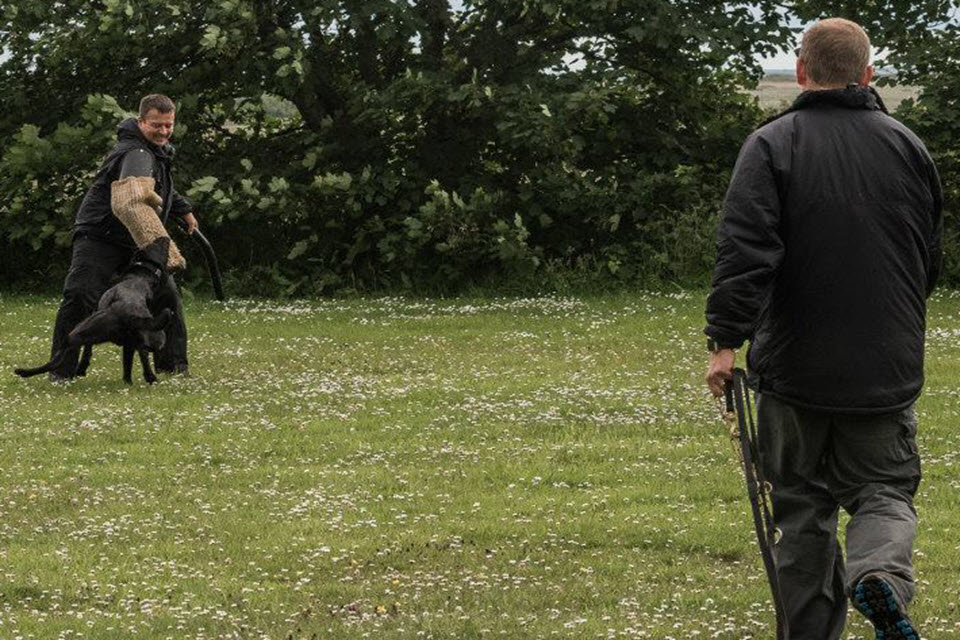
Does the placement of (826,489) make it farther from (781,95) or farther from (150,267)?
(781,95)

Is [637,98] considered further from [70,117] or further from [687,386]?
[687,386]

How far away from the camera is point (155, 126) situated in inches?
524

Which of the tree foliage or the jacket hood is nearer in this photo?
the jacket hood

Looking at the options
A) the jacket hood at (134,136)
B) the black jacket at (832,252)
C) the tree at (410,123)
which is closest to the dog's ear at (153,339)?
the jacket hood at (134,136)

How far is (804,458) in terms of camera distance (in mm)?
5652

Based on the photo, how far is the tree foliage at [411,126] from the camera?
21.2 metres

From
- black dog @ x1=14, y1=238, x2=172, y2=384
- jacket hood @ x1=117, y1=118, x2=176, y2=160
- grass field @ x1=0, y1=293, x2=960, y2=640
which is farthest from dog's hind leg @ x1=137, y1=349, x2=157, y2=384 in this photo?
jacket hood @ x1=117, y1=118, x2=176, y2=160

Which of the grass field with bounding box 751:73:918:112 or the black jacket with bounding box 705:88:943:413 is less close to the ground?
the grass field with bounding box 751:73:918:112

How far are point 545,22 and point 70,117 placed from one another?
20.7 feet

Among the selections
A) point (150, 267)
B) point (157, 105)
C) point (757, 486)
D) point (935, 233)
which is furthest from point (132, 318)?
point (935, 233)

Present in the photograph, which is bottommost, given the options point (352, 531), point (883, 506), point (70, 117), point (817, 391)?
point (352, 531)

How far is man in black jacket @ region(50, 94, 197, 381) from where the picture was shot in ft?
43.8

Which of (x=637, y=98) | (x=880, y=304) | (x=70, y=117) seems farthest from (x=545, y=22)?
(x=880, y=304)

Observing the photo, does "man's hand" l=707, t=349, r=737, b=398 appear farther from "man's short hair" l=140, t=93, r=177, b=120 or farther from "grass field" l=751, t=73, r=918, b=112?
"grass field" l=751, t=73, r=918, b=112
